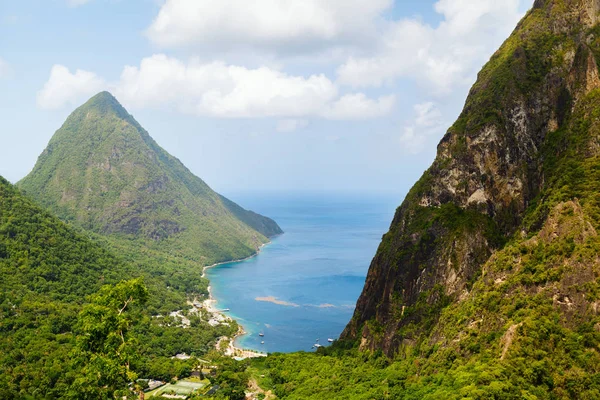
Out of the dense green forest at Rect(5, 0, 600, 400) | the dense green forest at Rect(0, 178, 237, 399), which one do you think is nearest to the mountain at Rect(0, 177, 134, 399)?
the dense green forest at Rect(0, 178, 237, 399)

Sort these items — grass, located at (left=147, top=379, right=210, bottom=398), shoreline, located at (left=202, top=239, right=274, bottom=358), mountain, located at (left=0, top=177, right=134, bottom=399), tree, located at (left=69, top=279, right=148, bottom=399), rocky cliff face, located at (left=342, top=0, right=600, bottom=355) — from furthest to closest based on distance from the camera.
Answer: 1. shoreline, located at (left=202, top=239, right=274, bottom=358)
2. grass, located at (left=147, top=379, right=210, bottom=398)
3. rocky cliff face, located at (left=342, top=0, right=600, bottom=355)
4. mountain, located at (left=0, top=177, right=134, bottom=399)
5. tree, located at (left=69, top=279, right=148, bottom=399)

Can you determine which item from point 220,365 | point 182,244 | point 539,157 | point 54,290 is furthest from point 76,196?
point 539,157

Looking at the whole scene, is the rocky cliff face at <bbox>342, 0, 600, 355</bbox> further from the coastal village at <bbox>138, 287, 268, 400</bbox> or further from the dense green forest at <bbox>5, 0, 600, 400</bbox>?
the coastal village at <bbox>138, 287, 268, 400</bbox>

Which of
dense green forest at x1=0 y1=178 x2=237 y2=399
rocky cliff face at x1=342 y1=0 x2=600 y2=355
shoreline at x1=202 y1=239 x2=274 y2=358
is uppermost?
rocky cliff face at x1=342 y1=0 x2=600 y2=355

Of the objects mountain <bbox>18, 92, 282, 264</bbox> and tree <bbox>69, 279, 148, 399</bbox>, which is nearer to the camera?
tree <bbox>69, 279, 148, 399</bbox>

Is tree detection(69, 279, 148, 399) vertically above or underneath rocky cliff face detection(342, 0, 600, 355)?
underneath

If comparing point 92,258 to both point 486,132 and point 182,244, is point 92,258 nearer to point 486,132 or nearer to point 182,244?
point 182,244

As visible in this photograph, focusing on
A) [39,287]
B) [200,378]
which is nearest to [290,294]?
[200,378]
